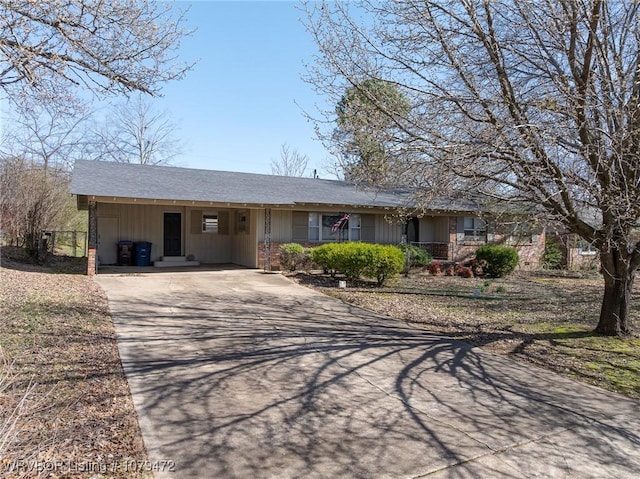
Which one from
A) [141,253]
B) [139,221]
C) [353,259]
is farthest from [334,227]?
[139,221]

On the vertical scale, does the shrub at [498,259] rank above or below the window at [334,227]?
below

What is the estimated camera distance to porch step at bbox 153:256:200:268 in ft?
55.3

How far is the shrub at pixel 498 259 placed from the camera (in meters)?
17.2

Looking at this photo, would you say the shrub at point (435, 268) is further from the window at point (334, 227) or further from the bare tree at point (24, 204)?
the bare tree at point (24, 204)

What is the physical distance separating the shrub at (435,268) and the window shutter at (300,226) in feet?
16.0

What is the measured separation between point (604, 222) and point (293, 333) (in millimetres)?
5056

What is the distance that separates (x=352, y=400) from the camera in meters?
4.51

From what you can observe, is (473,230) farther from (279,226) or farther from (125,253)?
(125,253)

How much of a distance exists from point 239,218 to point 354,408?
14.4 m

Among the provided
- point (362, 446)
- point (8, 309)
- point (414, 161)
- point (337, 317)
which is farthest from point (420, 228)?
point (362, 446)

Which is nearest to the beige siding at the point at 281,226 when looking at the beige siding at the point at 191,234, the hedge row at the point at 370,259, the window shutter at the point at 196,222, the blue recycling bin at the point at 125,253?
the beige siding at the point at 191,234

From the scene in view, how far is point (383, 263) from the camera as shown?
12938 millimetres

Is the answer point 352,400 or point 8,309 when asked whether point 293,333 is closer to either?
point 352,400

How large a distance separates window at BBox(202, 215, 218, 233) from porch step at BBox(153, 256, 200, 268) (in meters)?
1.42
